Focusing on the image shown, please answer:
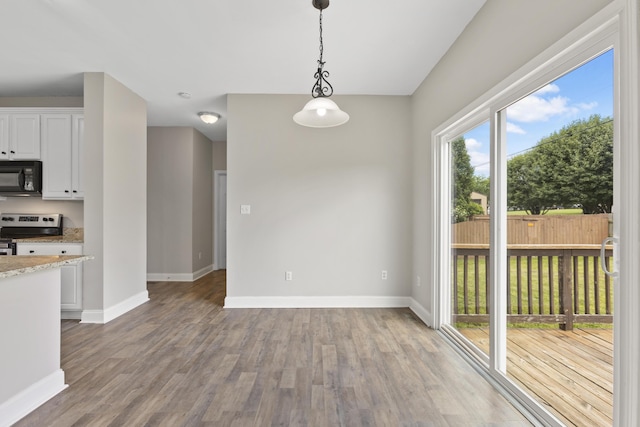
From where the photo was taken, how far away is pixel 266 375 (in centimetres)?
242

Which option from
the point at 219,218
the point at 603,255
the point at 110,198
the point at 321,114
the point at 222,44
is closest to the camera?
the point at 603,255

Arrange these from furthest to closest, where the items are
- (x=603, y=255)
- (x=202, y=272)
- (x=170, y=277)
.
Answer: (x=202, y=272), (x=170, y=277), (x=603, y=255)

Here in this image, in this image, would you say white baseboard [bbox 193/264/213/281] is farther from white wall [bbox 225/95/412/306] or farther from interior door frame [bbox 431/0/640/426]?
interior door frame [bbox 431/0/640/426]

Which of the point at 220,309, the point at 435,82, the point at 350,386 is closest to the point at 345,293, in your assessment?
the point at 220,309

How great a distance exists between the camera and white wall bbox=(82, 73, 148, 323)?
354 centimetres

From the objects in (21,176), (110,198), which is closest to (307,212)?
(110,198)

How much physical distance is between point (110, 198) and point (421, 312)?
12.2 ft

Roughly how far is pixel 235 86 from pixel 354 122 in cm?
152

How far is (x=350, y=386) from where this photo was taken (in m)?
2.26

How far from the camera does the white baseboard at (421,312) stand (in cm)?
350

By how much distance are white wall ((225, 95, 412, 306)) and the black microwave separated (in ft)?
7.02

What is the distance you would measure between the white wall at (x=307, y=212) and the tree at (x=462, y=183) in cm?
101

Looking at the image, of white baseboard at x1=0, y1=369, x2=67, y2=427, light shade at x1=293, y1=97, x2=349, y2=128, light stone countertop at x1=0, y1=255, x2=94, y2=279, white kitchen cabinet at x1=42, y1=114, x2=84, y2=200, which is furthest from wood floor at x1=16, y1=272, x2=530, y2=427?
light shade at x1=293, y1=97, x2=349, y2=128
